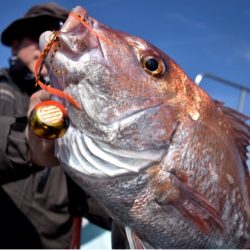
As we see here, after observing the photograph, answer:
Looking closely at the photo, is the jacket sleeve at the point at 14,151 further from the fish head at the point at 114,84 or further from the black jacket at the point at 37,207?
the black jacket at the point at 37,207

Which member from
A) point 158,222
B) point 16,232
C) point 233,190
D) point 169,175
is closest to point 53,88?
point 169,175

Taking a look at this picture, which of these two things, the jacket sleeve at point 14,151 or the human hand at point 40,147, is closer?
the human hand at point 40,147

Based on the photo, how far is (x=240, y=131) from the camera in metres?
1.83

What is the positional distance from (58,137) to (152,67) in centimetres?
46

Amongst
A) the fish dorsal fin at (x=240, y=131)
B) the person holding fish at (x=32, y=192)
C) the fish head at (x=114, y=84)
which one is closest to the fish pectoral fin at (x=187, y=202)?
the fish head at (x=114, y=84)

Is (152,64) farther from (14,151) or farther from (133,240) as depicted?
(14,151)

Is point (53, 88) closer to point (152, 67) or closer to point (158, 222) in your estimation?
point (152, 67)

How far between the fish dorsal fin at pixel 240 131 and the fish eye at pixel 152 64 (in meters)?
0.41

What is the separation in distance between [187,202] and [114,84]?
20.4 inches

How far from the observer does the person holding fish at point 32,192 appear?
2977mm

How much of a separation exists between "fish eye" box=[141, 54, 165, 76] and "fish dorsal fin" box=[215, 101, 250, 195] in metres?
0.41

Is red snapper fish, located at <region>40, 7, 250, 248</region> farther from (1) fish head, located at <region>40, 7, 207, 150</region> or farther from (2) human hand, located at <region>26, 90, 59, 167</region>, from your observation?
(2) human hand, located at <region>26, 90, 59, 167</region>

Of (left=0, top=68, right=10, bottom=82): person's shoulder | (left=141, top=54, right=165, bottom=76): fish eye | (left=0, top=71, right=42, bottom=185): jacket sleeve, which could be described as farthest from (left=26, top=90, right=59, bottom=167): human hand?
(left=0, top=68, right=10, bottom=82): person's shoulder

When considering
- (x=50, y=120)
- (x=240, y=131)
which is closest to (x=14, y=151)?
(x=50, y=120)
